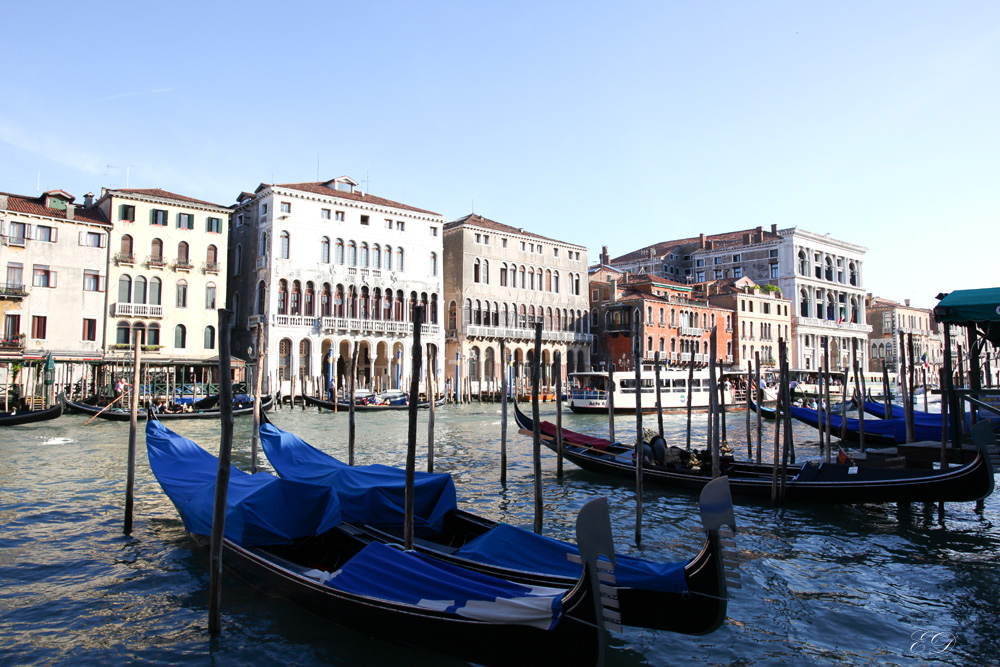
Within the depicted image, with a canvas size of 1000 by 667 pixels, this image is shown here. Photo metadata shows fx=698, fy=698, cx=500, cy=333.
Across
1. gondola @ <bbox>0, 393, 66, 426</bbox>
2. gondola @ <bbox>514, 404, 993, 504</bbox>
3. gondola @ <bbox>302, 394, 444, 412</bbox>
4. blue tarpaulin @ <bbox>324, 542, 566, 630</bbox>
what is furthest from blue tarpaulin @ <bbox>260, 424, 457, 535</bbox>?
gondola @ <bbox>302, 394, 444, 412</bbox>

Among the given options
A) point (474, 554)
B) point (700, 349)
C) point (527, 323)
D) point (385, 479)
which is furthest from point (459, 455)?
point (700, 349)

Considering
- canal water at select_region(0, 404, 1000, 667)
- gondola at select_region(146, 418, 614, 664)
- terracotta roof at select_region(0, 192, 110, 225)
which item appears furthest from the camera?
terracotta roof at select_region(0, 192, 110, 225)

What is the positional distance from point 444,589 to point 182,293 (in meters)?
22.7

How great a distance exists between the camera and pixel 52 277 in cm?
2092

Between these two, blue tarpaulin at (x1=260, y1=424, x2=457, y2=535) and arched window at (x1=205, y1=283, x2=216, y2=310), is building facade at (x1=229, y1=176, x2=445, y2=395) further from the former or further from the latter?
blue tarpaulin at (x1=260, y1=424, x2=457, y2=535)

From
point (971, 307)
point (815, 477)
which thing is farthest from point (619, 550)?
point (971, 307)

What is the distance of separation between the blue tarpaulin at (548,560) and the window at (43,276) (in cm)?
2120

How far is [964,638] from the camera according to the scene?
13.6ft

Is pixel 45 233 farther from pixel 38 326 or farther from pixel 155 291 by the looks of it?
pixel 155 291

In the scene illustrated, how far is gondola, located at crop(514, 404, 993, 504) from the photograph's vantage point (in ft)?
21.1

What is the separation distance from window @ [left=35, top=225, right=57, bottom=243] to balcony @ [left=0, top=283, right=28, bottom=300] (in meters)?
1.57

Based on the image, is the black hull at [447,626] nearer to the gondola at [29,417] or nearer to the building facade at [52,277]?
the gondola at [29,417]

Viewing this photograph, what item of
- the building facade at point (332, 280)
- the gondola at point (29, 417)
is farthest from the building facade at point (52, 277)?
the building facade at point (332, 280)

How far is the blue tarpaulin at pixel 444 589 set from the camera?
313cm
